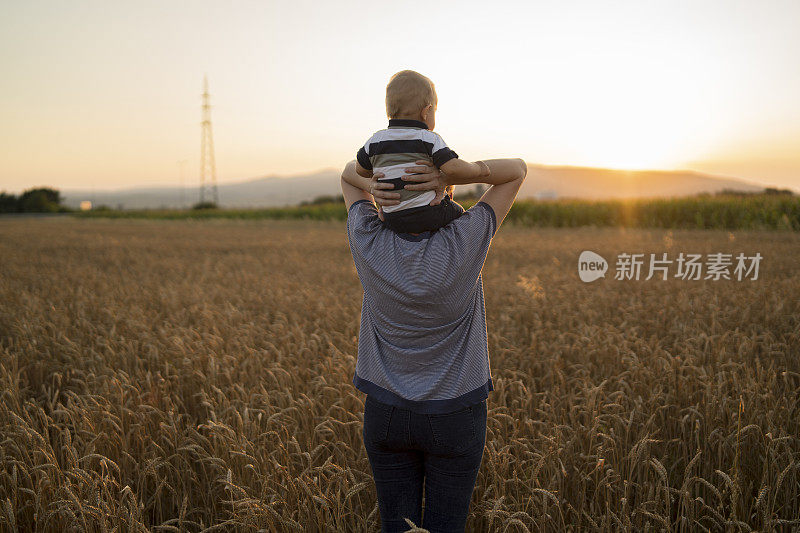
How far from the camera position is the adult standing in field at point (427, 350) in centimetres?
157

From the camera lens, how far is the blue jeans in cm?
165

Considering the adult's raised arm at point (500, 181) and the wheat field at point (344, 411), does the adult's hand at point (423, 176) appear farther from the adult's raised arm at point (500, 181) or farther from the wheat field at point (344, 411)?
the wheat field at point (344, 411)

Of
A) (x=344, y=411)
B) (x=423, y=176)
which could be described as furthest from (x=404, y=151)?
(x=344, y=411)

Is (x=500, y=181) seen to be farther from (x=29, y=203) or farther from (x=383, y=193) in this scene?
(x=29, y=203)

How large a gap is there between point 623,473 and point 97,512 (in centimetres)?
257

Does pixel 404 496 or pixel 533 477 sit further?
pixel 533 477

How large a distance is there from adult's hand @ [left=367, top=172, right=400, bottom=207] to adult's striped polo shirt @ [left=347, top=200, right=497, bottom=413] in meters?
0.13

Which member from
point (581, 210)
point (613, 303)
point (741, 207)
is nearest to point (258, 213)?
point (581, 210)

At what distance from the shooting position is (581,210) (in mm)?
27219

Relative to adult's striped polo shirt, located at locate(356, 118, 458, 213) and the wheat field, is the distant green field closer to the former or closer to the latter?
the wheat field

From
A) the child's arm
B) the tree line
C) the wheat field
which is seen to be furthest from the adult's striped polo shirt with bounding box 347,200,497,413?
the tree line

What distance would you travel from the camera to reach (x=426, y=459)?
5.76 feet

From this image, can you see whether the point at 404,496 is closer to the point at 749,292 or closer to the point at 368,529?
the point at 368,529

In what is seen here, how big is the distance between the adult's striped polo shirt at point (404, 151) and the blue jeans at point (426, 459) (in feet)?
2.35
